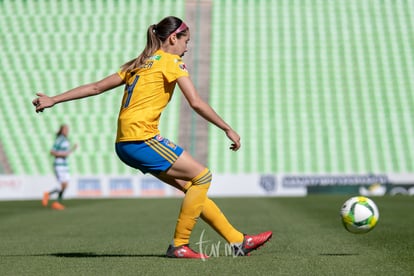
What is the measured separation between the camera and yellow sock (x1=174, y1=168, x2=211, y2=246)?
6.29m

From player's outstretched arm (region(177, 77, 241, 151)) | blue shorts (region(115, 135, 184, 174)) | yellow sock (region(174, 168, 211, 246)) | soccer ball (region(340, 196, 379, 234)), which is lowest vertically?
soccer ball (region(340, 196, 379, 234))

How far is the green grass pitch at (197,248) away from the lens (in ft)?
18.5

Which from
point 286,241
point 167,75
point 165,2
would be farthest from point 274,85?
point 167,75

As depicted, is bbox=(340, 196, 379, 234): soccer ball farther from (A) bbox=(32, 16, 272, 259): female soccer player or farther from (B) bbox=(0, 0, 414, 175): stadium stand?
(B) bbox=(0, 0, 414, 175): stadium stand

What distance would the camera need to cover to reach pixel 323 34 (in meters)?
30.9

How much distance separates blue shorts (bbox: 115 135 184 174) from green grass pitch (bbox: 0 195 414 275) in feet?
2.57

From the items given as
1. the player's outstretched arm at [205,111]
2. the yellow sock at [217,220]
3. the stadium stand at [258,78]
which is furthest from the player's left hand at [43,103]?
the stadium stand at [258,78]

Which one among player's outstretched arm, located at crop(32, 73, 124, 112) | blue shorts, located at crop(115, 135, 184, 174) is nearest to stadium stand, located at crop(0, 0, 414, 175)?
player's outstretched arm, located at crop(32, 73, 124, 112)

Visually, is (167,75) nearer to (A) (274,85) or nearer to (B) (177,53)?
(B) (177,53)

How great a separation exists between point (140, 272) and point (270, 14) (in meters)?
27.1

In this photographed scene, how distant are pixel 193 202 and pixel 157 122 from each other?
2.35ft

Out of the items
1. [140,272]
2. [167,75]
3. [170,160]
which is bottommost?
[140,272]

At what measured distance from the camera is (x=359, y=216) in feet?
23.2

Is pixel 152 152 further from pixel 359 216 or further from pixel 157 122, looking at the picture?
pixel 359 216
